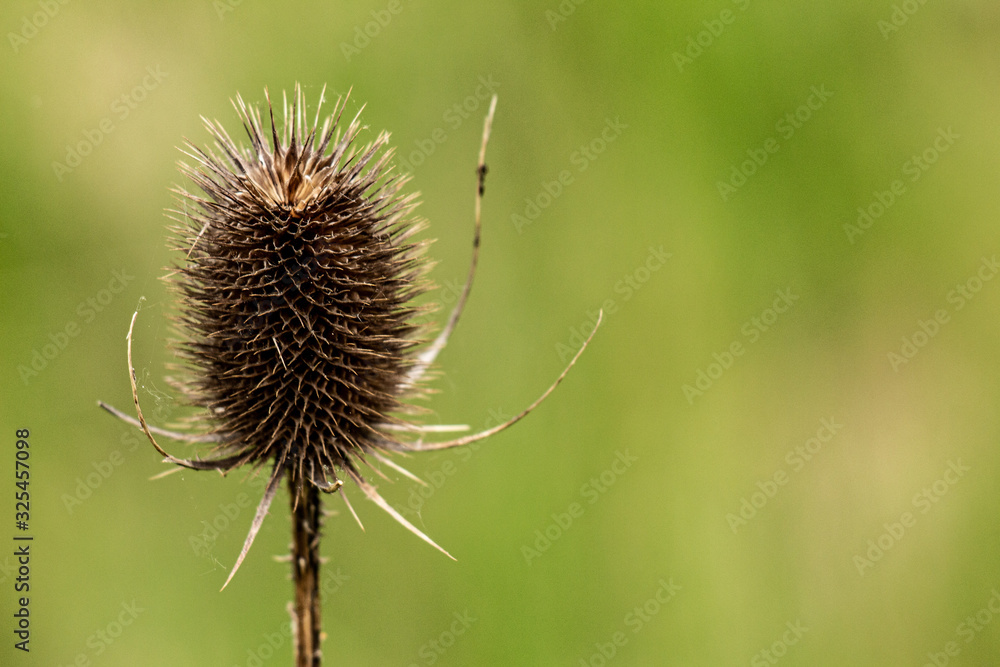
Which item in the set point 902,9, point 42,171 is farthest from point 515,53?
point 42,171

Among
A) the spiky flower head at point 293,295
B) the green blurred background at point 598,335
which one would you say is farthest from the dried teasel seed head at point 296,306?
the green blurred background at point 598,335

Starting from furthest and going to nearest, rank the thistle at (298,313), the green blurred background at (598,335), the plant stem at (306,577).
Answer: the green blurred background at (598,335) < the plant stem at (306,577) < the thistle at (298,313)

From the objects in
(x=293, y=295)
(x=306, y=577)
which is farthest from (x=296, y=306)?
(x=306, y=577)

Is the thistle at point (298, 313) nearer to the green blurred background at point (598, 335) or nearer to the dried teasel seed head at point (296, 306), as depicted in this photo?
the dried teasel seed head at point (296, 306)

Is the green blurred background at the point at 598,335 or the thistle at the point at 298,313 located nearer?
the thistle at the point at 298,313

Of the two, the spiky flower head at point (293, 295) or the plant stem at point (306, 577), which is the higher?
the spiky flower head at point (293, 295)

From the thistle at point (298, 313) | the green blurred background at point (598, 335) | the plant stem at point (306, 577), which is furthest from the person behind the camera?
the green blurred background at point (598, 335)

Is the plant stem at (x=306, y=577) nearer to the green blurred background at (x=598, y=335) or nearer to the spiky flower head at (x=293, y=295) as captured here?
the spiky flower head at (x=293, y=295)

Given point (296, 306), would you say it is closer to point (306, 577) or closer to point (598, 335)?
point (306, 577)
